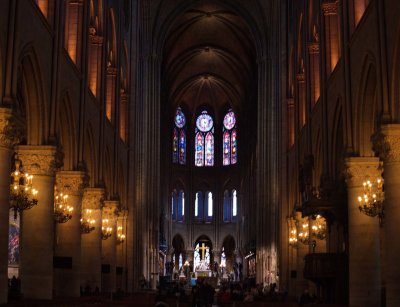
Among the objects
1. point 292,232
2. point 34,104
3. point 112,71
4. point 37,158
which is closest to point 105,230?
point 112,71

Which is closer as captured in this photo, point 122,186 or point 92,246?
point 92,246

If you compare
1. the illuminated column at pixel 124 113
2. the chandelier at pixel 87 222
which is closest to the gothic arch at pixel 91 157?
the chandelier at pixel 87 222

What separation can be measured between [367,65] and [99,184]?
47.2 ft

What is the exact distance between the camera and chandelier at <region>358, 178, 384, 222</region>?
68.7 ft

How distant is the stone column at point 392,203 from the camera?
1822cm

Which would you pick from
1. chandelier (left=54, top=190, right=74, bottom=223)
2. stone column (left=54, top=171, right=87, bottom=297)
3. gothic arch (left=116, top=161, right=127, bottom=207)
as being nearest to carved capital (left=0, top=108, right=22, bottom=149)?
chandelier (left=54, top=190, right=74, bottom=223)

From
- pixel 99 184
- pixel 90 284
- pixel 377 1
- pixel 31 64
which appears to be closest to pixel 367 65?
pixel 377 1

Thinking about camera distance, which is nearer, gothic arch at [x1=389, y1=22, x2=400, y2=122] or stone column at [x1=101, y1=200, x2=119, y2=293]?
gothic arch at [x1=389, y1=22, x2=400, y2=122]

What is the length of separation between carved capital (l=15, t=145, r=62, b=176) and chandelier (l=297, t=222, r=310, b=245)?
1631 cm

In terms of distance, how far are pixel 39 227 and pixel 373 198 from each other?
1061 centimetres

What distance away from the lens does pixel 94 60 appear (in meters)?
33.3

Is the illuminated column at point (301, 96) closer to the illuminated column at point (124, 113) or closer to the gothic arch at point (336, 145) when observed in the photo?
the gothic arch at point (336, 145)

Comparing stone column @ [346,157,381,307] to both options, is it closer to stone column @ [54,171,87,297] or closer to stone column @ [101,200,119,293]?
stone column @ [54,171,87,297]

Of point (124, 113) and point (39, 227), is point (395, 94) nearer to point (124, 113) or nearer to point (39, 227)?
point (39, 227)
